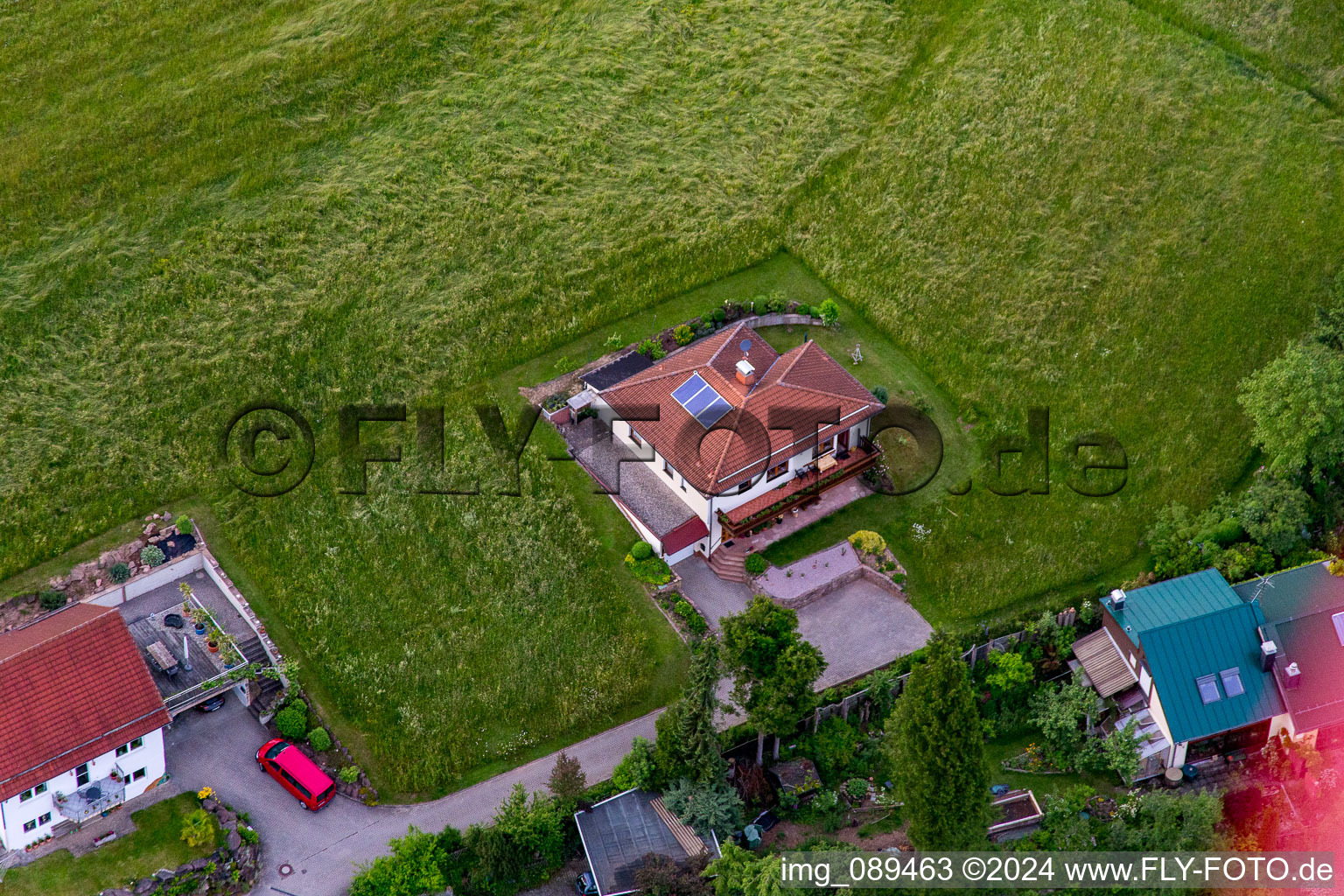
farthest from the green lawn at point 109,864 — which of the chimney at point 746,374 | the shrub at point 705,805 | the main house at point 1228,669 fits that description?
the main house at point 1228,669

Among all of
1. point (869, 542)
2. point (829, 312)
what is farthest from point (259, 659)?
point (829, 312)

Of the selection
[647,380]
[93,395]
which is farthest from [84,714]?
[647,380]

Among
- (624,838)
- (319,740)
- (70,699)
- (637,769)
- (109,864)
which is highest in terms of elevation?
(70,699)

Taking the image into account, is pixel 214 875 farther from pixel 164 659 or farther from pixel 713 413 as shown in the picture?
pixel 713 413

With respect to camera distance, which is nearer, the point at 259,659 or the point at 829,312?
the point at 259,659

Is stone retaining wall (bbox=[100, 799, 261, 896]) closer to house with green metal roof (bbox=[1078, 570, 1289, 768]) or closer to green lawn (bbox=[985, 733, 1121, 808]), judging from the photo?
green lawn (bbox=[985, 733, 1121, 808])

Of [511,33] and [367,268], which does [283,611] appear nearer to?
[367,268]
